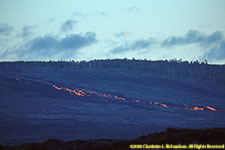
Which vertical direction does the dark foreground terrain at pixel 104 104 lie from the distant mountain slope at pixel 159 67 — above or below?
below

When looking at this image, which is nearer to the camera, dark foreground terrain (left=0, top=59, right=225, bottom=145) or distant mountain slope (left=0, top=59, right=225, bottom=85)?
dark foreground terrain (left=0, top=59, right=225, bottom=145)

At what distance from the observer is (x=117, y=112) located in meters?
56.1

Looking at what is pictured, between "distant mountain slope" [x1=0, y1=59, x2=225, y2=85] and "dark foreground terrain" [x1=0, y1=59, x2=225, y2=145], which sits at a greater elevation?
"distant mountain slope" [x1=0, y1=59, x2=225, y2=85]

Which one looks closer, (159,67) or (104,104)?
(104,104)

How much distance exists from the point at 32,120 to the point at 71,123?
19.4 ft

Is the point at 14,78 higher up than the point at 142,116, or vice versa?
the point at 14,78

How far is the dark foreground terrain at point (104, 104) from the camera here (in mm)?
40594

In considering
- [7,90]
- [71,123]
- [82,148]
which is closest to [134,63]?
[7,90]

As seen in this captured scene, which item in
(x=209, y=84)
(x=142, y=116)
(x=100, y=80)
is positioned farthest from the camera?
(x=209, y=84)

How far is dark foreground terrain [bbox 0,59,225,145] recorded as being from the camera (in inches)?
1598

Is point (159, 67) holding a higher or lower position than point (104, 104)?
higher

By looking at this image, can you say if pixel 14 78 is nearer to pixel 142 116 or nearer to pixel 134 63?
pixel 142 116

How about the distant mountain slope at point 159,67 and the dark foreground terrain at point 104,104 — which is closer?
the dark foreground terrain at point 104,104

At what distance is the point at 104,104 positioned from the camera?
63.2 metres
